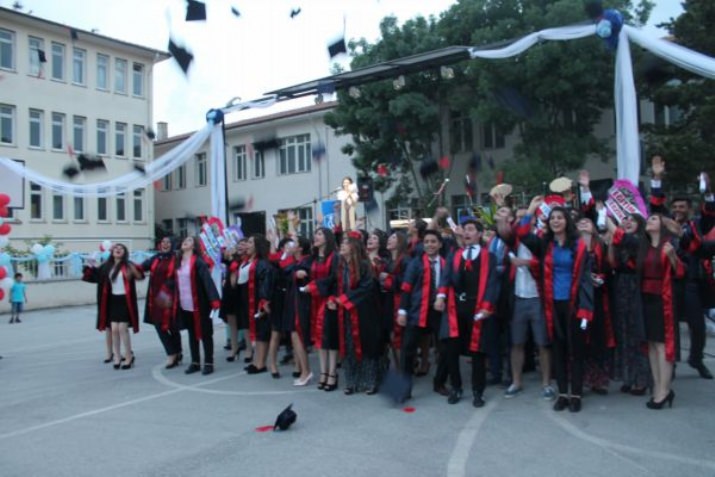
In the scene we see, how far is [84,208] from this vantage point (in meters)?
34.1

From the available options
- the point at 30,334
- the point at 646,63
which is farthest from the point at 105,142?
the point at 646,63

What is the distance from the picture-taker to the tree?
54.3 ft

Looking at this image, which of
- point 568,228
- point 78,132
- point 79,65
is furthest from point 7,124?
point 568,228

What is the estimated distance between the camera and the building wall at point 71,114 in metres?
30.4

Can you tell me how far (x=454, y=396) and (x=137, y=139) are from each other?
3217 centimetres

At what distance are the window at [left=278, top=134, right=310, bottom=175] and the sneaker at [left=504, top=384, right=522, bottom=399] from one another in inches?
1014

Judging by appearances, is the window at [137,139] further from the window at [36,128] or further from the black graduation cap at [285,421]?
the black graduation cap at [285,421]

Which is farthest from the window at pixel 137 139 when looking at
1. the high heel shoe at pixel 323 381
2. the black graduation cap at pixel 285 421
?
the black graduation cap at pixel 285 421

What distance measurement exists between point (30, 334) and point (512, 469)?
43.7ft

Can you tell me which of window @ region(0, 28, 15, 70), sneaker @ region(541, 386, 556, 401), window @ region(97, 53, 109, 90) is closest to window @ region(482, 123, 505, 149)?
window @ region(97, 53, 109, 90)

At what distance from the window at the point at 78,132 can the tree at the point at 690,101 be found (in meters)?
25.7

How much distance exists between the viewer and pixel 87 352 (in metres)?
11.4

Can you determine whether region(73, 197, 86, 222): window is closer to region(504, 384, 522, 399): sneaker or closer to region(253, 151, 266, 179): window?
region(253, 151, 266, 179): window

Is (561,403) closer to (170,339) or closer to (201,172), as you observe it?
(170,339)
